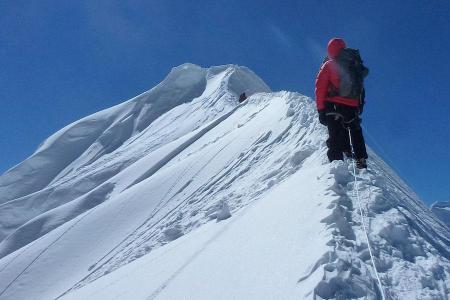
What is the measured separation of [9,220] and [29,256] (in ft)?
55.1

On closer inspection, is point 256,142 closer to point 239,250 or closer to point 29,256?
point 29,256

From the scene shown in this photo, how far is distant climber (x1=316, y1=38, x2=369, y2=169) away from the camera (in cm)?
674

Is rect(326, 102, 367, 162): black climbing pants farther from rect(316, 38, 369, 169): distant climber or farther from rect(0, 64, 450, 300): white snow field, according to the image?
rect(0, 64, 450, 300): white snow field

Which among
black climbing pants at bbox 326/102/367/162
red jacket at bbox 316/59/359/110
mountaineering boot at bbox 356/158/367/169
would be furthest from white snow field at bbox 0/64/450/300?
red jacket at bbox 316/59/359/110

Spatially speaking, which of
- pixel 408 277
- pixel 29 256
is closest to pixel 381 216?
pixel 408 277

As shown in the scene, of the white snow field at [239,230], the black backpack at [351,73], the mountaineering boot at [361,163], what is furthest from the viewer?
the black backpack at [351,73]

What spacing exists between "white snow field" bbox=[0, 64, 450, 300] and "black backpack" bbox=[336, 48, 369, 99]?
44.1 inches

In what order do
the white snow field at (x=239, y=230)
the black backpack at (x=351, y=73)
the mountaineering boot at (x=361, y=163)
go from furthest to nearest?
the black backpack at (x=351, y=73)
the mountaineering boot at (x=361, y=163)
the white snow field at (x=239, y=230)

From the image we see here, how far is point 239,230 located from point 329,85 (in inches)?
109

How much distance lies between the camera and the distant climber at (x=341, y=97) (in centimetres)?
674

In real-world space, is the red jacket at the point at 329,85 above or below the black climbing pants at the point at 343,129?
above

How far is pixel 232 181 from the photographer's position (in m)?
11.6

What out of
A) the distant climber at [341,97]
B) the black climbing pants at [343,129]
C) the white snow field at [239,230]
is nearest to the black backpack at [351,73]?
the distant climber at [341,97]

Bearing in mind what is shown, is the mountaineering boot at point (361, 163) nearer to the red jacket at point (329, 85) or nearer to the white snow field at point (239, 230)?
the white snow field at point (239, 230)
